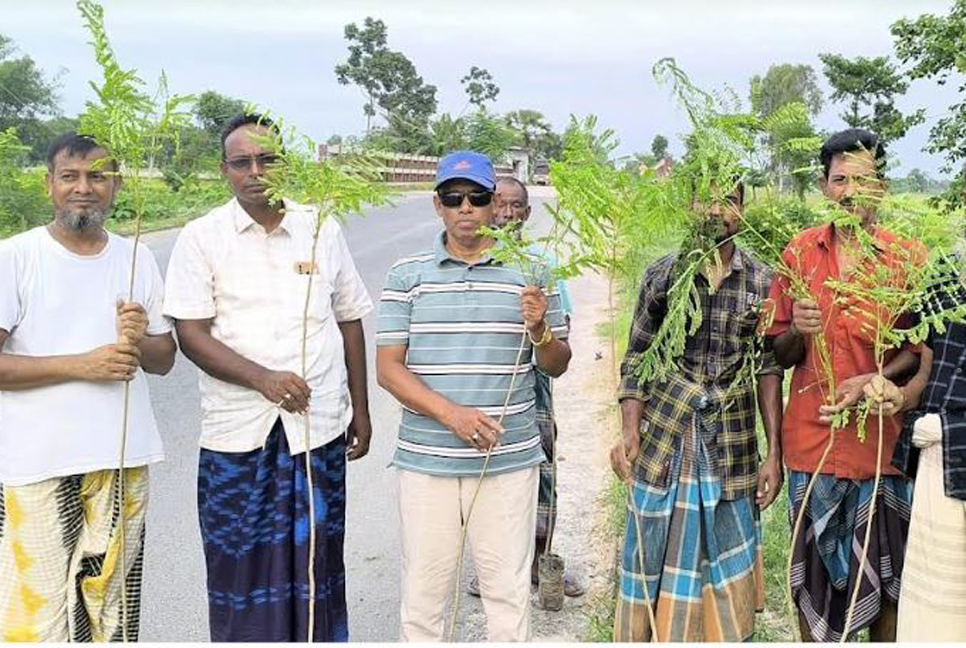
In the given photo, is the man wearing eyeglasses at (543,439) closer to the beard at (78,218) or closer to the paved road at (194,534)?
the paved road at (194,534)

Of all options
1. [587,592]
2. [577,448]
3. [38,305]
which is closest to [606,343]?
[577,448]

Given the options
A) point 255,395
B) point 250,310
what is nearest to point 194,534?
point 255,395

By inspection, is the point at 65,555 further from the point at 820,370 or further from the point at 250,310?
the point at 820,370

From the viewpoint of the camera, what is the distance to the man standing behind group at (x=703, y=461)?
2877 mm

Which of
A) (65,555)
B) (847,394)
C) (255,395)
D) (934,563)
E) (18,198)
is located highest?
(18,198)

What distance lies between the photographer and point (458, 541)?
290 centimetres

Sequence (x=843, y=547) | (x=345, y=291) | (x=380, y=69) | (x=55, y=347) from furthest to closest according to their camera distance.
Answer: (x=380, y=69) → (x=345, y=291) → (x=843, y=547) → (x=55, y=347)

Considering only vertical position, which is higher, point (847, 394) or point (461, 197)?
point (461, 197)

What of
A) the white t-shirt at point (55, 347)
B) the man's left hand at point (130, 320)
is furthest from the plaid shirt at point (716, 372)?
the white t-shirt at point (55, 347)

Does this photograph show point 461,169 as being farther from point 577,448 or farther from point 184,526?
point 577,448

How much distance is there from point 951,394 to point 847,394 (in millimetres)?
276

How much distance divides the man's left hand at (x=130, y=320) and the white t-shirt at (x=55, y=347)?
0.18 m

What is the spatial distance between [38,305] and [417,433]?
3.99 ft

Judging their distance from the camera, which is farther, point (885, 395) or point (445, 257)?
point (445, 257)
